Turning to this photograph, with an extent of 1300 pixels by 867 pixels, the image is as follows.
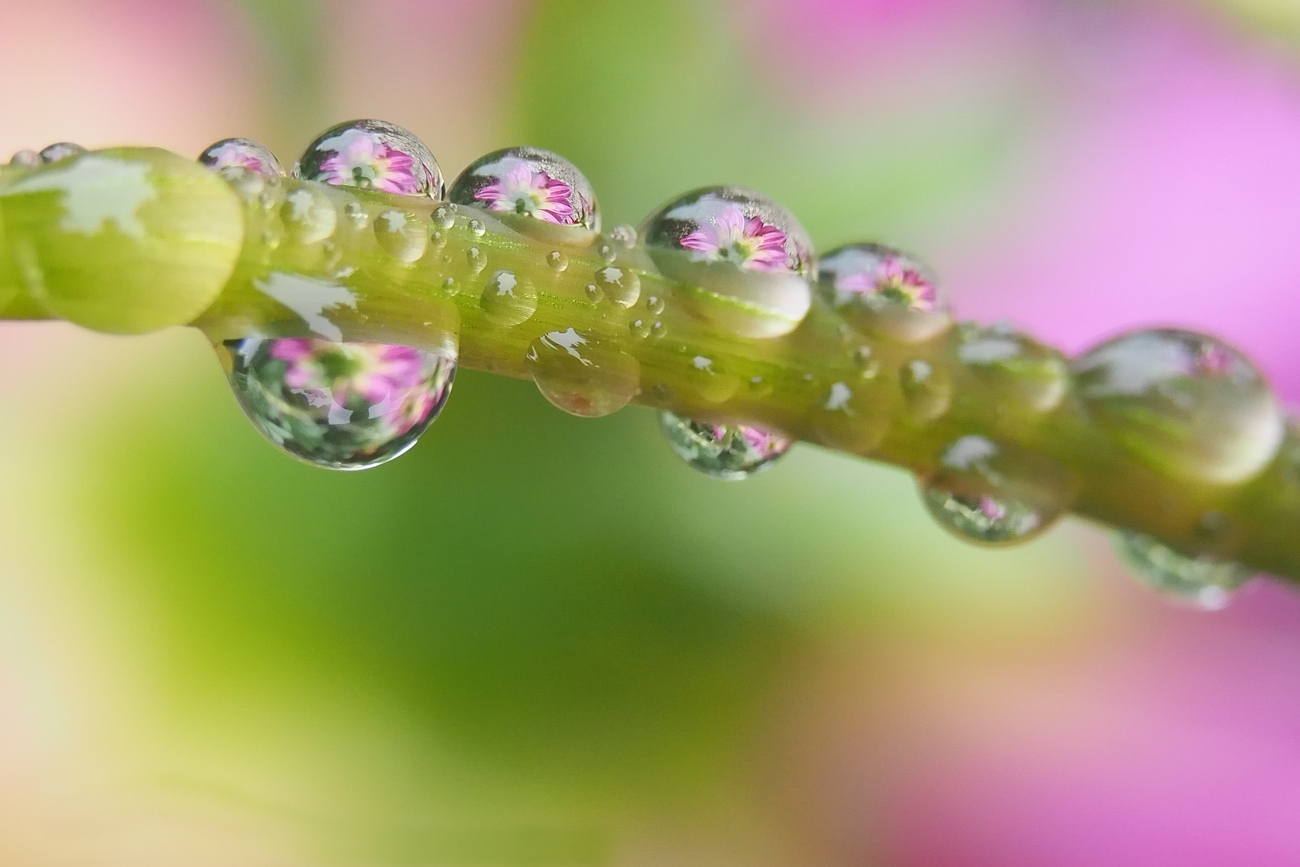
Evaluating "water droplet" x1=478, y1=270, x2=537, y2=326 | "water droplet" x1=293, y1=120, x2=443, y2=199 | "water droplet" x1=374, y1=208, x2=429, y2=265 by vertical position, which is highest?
"water droplet" x1=293, y1=120, x2=443, y2=199

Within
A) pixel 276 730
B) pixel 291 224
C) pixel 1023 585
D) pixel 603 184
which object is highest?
pixel 603 184

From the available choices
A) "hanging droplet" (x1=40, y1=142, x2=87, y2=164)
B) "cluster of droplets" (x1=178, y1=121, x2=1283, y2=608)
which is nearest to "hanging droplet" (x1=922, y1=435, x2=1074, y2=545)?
"cluster of droplets" (x1=178, y1=121, x2=1283, y2=608)

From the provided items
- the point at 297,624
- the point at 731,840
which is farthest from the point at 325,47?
the point at 731,840

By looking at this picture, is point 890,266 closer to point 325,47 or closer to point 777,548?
point 777,548

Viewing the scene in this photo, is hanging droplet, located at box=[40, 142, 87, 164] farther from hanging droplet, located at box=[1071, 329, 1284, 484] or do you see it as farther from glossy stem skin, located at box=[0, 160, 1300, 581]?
hanging droplet, located at box=[1071, 329, 1284, 484]

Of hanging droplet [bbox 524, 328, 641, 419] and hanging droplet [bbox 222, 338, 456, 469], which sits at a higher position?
hanging droplet [bbox 524, 328, 641, 419]

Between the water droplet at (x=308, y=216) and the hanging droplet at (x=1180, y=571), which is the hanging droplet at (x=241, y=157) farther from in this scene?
the hanging droplet at (x=1180, y=571)

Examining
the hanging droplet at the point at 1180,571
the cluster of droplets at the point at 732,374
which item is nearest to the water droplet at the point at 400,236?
the cluster of droplets at the point at 732,374

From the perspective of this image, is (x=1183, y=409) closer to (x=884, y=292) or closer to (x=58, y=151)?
(x=884, y=292)
